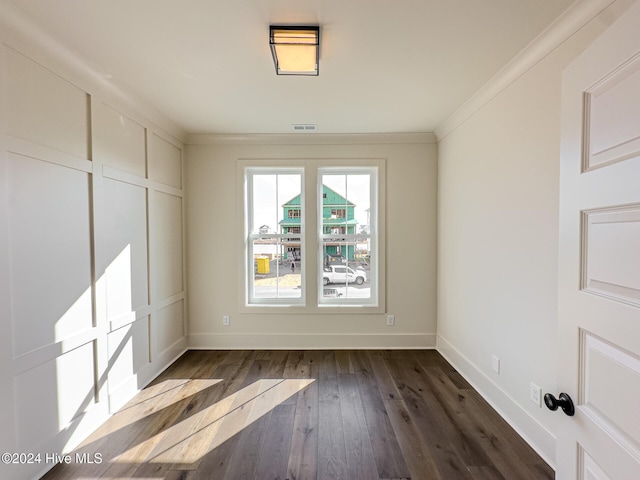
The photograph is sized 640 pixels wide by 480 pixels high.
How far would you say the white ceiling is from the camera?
4.77 feet

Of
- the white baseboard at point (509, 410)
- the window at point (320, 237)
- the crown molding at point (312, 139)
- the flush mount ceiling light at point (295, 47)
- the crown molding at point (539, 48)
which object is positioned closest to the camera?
the crown molding at point (539, 48)

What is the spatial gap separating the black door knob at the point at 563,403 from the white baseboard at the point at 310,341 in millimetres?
2553

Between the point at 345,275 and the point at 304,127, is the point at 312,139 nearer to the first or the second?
the point at 304,127

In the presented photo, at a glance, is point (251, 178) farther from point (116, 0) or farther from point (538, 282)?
point (538, 282)

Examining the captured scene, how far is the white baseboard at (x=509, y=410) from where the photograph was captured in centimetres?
173

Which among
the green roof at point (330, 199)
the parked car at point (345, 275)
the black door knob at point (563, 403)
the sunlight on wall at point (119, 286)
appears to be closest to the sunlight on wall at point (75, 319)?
the sunlight on wall at point (119, 286)

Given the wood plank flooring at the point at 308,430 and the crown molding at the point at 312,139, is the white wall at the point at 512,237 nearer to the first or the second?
the wood plank flooring at the point at 308,430

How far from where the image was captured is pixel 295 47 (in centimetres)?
168

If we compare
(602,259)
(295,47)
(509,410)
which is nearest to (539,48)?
(295,47)

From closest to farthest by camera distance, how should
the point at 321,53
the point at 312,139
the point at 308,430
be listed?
the point at 321,53 < the point at 308,430 < the point at 312,139

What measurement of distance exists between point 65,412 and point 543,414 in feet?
9.79

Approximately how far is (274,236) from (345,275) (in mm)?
999

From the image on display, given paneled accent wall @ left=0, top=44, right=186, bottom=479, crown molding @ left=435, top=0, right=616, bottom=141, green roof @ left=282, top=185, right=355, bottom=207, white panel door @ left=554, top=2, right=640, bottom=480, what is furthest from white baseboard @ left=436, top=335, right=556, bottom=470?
paneled accent wall @ left=0, top=44, right=186, bottom=479

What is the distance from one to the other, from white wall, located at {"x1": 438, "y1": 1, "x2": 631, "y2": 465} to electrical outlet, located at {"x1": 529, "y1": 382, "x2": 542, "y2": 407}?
0.03m
